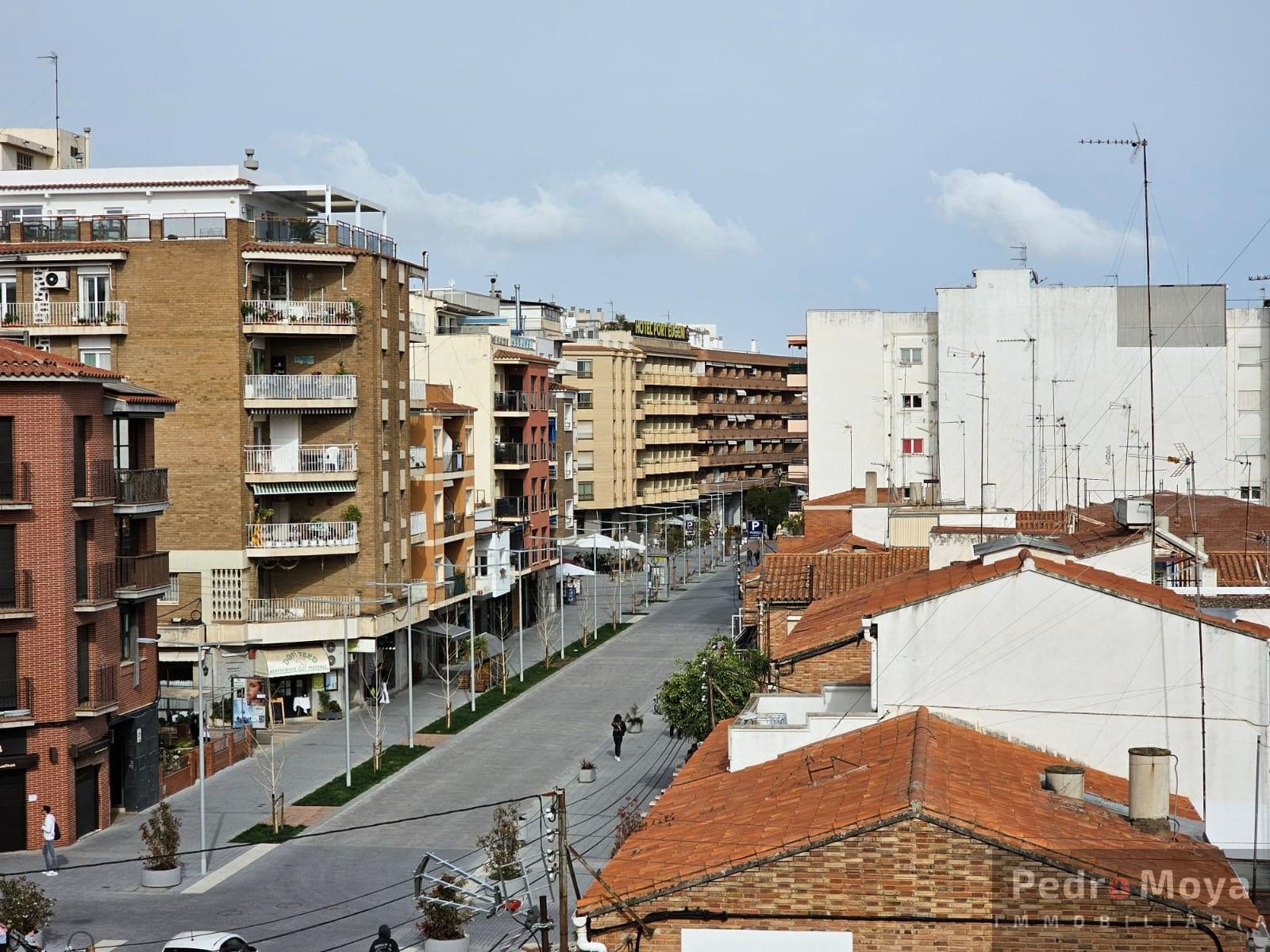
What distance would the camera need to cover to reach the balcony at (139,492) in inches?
1539

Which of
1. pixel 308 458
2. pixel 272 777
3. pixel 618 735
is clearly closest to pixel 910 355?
pixel 308 458

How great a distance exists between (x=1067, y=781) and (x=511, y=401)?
5873 centimetres

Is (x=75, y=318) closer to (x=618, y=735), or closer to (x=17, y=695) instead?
(x=17, y=695)

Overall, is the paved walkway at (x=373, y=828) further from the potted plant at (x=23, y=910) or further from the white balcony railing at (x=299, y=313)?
the white balcony railing at (x=299, y=313)

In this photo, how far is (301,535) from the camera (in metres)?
53.7

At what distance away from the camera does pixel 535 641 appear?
2881 inches

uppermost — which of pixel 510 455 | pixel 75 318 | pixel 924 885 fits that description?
pixel 75 318

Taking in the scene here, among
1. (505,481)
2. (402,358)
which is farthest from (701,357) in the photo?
(402,358)

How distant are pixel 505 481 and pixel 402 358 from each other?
66.4ft

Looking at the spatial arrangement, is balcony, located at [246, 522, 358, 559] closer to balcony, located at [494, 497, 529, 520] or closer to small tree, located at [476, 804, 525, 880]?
balcony, located at [494, 497, 529, 520]

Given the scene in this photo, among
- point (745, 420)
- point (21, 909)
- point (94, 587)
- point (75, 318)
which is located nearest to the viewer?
point (21, 909)

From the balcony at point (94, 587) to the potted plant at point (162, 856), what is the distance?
225 inches

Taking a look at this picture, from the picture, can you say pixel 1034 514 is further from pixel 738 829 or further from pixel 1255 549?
pixel 738 829

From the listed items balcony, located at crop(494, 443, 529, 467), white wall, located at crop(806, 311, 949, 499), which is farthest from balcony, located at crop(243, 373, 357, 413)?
white wall, located at crop(806, 311, 949, 499)
